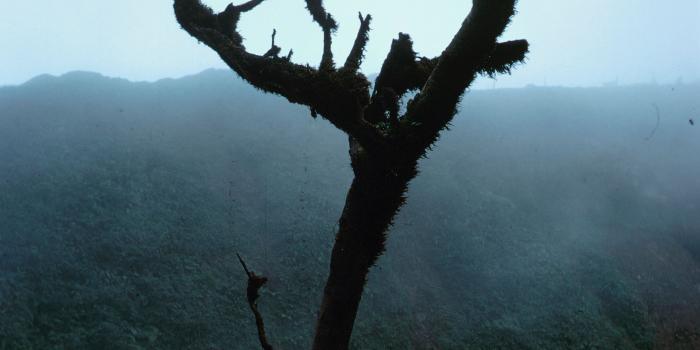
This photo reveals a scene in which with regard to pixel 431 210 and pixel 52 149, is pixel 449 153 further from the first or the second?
pixel 52 149

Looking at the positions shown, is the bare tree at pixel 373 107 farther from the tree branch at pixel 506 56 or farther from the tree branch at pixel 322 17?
the tree branch at pixel 322 17

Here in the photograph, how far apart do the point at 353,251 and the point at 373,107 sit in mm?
1388

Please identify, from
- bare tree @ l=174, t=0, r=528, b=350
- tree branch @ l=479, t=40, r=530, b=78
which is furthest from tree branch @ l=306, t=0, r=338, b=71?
tree branch @ l=479, t=40, r=530, b=78

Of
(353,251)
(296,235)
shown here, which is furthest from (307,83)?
(296,235)

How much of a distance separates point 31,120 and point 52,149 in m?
10.8

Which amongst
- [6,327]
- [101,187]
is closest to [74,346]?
[6,327]

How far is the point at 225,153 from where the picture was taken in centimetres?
4188

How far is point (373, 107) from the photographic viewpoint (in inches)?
148

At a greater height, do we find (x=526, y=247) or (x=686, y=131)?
(x=686, y=131)

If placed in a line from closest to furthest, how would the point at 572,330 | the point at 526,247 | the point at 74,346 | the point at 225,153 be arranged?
the point at 74,346, the point at 572,330, the point at 526,247, the point at 225,153

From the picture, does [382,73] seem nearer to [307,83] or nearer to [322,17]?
[307,83]

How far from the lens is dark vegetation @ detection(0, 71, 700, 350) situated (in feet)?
68.3

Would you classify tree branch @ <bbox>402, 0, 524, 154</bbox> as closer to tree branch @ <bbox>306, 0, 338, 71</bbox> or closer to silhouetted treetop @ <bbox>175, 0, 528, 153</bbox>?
silhouetted treetop @ <bbox>175, 0, 528, 153</bbox>

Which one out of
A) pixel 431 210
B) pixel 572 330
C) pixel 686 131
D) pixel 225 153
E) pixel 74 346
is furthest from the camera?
pixel 686 131
